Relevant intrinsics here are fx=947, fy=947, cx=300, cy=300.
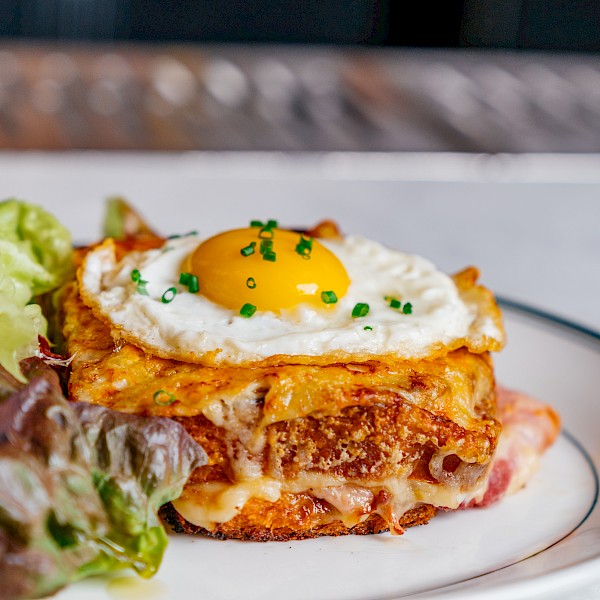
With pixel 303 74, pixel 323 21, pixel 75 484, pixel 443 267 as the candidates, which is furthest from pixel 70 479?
pixel 323 21

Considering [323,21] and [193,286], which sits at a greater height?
[193,286]

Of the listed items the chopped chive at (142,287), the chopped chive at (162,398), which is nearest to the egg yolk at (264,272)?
the chopped chive at (142,287)

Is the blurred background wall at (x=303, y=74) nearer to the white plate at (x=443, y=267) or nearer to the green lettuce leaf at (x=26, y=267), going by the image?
the white plate at (x=443, y=267)

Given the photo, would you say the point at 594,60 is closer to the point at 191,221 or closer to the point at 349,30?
the point at 349,30

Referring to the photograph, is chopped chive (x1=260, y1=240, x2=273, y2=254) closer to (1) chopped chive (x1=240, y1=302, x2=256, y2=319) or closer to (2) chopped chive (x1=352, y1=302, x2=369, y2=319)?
(1) chopped chive (x1=240, y1=302, x2=256, y2=319)

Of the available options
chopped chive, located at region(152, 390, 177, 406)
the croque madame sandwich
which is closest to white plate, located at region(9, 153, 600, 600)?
the croque madame sandwich

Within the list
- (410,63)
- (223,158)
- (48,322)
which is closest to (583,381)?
(48,322)

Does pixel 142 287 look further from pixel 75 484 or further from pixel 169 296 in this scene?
pixel 75 484
